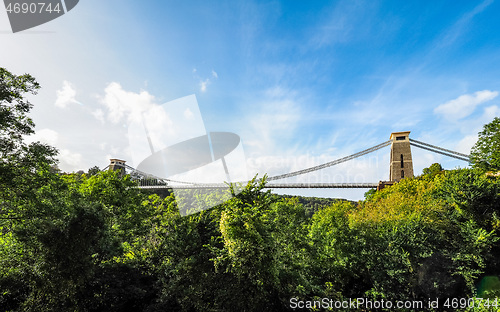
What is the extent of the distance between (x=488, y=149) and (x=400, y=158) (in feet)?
69.8

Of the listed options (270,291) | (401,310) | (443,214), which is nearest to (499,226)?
(443,214)

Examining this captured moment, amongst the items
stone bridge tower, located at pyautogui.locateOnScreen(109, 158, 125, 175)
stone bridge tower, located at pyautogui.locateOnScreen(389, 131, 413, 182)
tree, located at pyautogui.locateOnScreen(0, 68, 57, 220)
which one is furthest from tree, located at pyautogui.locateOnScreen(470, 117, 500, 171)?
stone bridge tower, located at pyautogui.locateOnScreen(109, 158, 125, 175)

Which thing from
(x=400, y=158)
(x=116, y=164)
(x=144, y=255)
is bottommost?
(x=144, y=255)

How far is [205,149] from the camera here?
16.7 feet

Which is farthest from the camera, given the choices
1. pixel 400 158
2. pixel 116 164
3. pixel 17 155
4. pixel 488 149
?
pixel 116 164

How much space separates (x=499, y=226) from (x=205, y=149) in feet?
66.0

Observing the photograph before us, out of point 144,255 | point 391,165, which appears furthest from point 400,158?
point 144,255

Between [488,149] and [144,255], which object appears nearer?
[144,255]

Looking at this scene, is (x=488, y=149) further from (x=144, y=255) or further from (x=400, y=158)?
(x=144, y=255)

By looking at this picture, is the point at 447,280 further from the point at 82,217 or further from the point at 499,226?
the point at 82,217

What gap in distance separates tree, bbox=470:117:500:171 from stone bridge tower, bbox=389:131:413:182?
60.5ft

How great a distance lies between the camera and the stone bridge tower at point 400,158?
39.6 metres

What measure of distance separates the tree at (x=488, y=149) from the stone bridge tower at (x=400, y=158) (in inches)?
726

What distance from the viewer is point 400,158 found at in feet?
134
